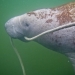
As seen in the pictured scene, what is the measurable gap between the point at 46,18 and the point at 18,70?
15.7 ft

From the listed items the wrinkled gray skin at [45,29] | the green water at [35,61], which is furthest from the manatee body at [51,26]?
the green water at [35,61]

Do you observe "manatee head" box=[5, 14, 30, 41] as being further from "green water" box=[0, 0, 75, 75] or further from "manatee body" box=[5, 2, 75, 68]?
"green water" box=[0, 0, 75, 75]

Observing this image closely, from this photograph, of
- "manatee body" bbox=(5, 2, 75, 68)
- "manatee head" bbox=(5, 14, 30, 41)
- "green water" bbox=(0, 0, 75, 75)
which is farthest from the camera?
"green water" bbox=(0, 0, 75, 75)

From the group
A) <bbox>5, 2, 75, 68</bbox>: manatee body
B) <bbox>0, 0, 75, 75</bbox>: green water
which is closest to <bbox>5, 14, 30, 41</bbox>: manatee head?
<bbox>5, 2, 75, 68</bbox>: manatee body

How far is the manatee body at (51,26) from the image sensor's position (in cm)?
264

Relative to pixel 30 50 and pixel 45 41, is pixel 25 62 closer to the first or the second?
pixel 30 50

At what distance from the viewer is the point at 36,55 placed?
23.8 feet

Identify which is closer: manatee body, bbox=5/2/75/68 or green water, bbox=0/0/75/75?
manatee body, bbox=5/2/75/68

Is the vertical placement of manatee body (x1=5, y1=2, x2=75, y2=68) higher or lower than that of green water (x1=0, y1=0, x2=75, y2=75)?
higher

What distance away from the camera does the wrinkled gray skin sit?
2.65 m

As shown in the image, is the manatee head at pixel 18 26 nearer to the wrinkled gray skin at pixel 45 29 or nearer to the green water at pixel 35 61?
the wrinkled gray skin at pixel 45 29

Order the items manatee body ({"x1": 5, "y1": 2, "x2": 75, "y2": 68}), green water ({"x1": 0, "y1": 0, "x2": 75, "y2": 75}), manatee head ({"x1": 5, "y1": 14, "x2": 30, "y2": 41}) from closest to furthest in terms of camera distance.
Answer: manatee body ({"x1": 5, "y1": 2, "x2": 75, "y2": 68}), manatee head ({"x1": 5, "y1": 14, "x2": 30, "y2": 41}), green water ({"x1": 0, "y1": 0, "x2": 75, "y2": 75})

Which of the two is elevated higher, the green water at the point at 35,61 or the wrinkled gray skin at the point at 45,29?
the wrinkled gray skin at the point at 45,29

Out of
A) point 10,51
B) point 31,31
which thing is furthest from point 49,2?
point 31,31
